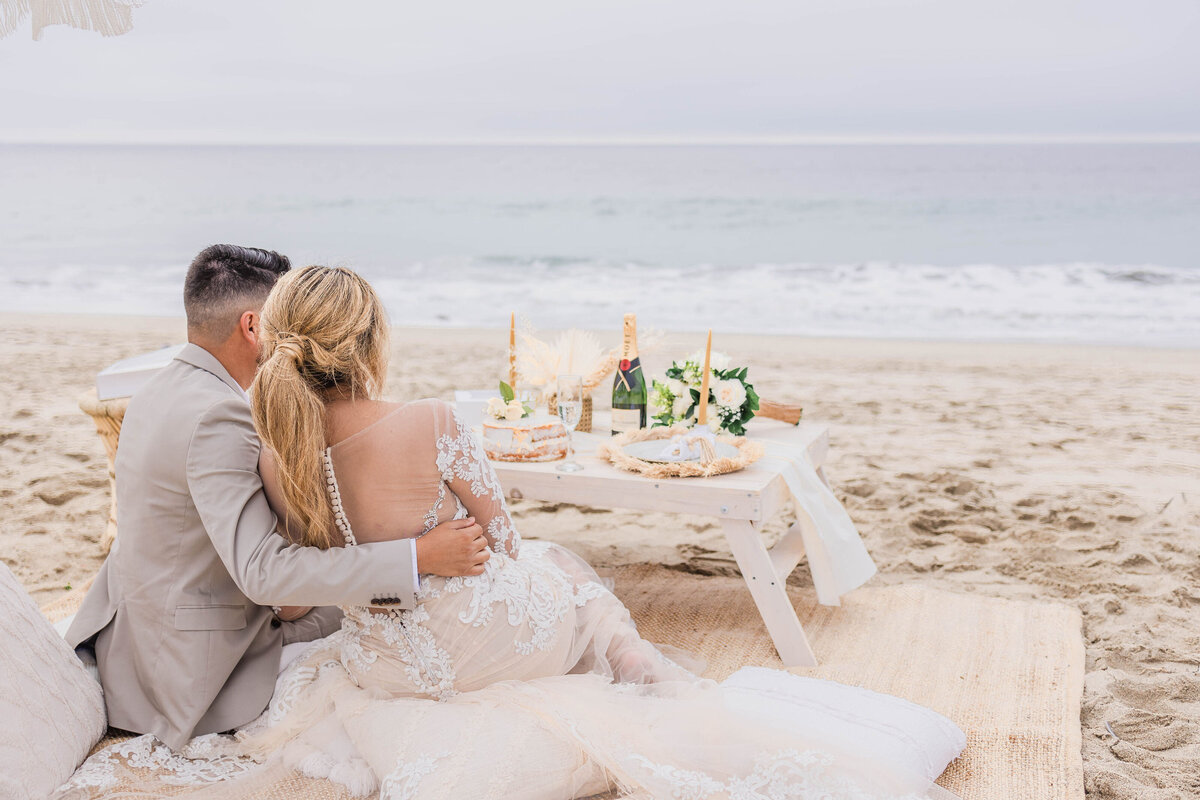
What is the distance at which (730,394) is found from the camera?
10.9 ft

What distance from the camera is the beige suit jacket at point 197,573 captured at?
2.08 metres

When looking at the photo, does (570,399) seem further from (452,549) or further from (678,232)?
(678,232)

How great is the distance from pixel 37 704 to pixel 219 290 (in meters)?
1.07

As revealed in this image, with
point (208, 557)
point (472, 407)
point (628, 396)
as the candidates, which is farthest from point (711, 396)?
point (208, 557)

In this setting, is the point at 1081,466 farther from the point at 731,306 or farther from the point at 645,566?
the point at 731,306

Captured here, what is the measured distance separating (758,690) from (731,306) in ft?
36.2

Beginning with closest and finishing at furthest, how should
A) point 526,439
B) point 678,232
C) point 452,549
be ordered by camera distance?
point 452,549
point 526,439
point 678,232

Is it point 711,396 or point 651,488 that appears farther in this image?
point 711,396

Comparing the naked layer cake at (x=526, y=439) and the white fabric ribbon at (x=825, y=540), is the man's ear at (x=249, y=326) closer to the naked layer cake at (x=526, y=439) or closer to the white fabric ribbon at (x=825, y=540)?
the naked layer cake at (x=526, y=439)

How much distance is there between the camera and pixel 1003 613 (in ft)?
11.4

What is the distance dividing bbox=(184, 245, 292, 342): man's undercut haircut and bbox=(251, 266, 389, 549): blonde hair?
0.36 meters

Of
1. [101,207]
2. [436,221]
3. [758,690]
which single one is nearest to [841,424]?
[758,690]

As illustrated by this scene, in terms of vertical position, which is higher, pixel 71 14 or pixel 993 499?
pixel 71 14

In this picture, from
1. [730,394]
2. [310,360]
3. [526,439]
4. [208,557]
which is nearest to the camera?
[310,360]
